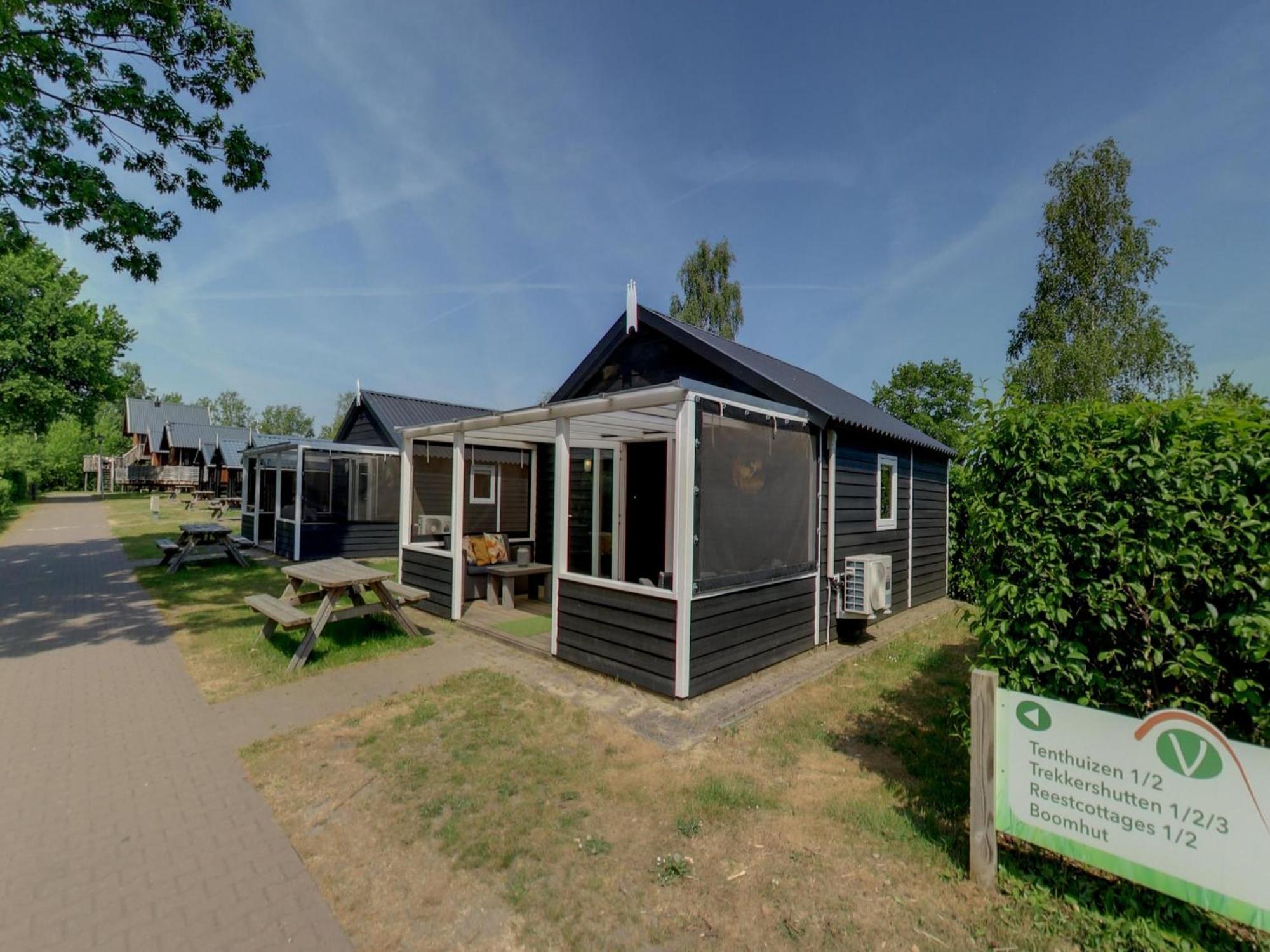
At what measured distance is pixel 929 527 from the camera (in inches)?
378

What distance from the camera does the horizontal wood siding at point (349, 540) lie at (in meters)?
12.6

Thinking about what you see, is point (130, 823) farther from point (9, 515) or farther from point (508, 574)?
point (9, 515)

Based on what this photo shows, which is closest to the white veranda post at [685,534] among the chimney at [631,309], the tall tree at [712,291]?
the chimney at [631,309]

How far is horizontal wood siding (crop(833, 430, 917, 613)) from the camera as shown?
684 centimetres

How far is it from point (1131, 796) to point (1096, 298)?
867 inches

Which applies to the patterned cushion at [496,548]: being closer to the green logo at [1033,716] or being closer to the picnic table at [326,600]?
the picnic table at [326,600]

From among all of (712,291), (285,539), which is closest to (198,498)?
(285,539)

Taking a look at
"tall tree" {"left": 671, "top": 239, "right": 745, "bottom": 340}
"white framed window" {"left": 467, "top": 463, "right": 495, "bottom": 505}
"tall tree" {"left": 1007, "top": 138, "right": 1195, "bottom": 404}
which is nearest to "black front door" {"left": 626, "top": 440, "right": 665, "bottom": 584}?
"white framed window" {"left": 467, "top": 463, "right": 495, "bottom": 505}

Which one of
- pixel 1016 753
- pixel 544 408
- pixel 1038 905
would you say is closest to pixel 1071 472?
pixel 1016 753

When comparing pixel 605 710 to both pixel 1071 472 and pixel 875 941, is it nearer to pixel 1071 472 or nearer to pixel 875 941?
pixel 875 941

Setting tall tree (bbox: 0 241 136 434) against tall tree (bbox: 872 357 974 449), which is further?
tall tree (bbox: 872 357 974 449)

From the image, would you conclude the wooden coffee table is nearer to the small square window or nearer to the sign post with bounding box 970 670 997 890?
the small square window

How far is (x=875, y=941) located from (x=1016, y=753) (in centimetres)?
100

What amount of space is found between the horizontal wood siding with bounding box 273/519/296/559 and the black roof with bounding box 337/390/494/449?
3.05 m
